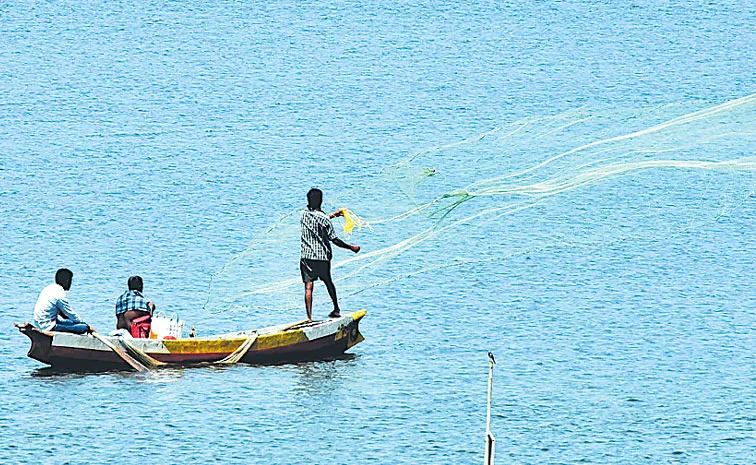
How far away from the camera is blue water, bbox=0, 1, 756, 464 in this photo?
58.0 feet

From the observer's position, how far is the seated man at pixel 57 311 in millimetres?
18906

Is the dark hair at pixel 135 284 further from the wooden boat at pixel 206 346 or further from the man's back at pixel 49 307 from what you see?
the man's back at pixel 49 307

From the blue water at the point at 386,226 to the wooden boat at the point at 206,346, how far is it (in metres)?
0.23

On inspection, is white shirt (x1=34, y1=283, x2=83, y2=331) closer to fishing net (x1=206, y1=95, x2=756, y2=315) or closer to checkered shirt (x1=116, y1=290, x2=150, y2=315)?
checkered shirt (x1=116, y1=290, x2=150, y2=315)

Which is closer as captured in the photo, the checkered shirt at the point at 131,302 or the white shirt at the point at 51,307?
the white shirt at the point at 51,307

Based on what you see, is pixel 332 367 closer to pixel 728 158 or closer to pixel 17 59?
pixel 728 158

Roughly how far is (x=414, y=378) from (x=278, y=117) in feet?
73.1

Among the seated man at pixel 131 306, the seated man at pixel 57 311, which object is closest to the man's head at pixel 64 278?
the seated man at pixel 57 311

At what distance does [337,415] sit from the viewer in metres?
17.8

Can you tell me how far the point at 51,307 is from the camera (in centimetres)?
1894

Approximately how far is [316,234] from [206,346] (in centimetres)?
212

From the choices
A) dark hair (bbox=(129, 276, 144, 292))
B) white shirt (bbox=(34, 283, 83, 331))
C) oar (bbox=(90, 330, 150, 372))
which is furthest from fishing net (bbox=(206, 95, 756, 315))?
white shirt (bbox=(34, 283, 83, 331))

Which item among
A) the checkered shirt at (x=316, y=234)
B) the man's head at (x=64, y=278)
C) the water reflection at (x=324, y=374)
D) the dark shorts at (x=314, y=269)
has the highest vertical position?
the checkered shirt at (x=316, y=234)

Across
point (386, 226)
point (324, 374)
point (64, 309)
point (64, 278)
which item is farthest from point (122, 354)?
point (386, 226)
